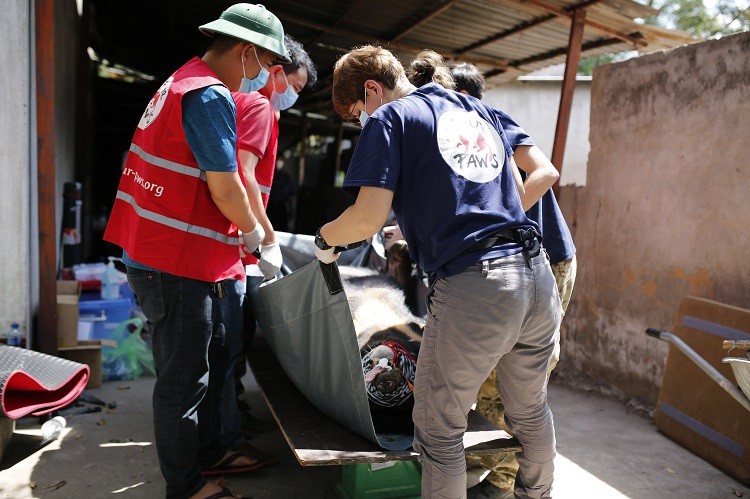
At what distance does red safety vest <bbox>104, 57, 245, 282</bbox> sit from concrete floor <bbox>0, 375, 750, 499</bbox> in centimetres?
116

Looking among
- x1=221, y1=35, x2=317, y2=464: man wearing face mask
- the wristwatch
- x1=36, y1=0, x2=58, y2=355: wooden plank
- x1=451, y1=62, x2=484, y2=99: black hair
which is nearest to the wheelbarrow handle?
x1=451, y1=62, x2=484, y2=99: black hair

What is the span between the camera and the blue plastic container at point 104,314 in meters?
4.26

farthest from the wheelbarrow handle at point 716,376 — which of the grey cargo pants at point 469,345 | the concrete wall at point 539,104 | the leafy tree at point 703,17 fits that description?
the leafy tree at point 703,17

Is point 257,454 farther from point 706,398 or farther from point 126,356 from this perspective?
point 706,398

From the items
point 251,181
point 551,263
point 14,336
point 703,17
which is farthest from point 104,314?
point 703,17

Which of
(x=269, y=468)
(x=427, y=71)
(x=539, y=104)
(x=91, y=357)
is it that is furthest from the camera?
(x=539, y=104)

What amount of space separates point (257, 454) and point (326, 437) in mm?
826

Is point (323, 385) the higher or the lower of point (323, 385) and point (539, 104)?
the lower

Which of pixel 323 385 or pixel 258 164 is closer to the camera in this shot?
pixel 323 385

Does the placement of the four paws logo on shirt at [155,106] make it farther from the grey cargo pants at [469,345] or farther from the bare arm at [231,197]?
the grey cargo pants at [469,345]

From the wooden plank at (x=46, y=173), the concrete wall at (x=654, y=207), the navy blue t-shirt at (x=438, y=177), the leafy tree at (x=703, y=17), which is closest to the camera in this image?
the navy blue t-shirt at (x=438, y=177)

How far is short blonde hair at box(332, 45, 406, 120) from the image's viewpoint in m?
2.16

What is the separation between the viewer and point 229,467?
2863 millimetres

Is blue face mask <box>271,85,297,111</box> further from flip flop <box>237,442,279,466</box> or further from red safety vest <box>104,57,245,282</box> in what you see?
flip flop <box>237,442,279,466</box>
